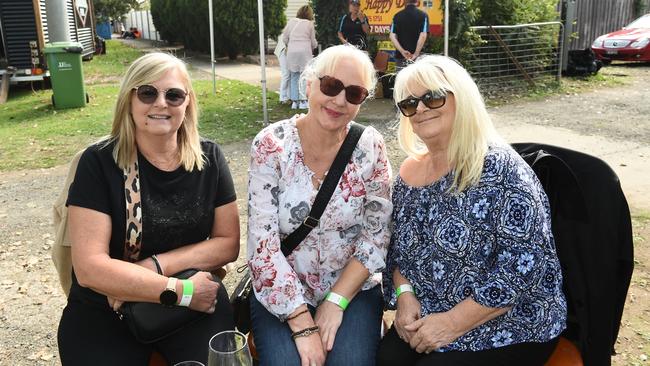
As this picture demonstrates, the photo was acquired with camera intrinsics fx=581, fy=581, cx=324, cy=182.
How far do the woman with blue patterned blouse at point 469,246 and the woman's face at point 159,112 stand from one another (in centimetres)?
96

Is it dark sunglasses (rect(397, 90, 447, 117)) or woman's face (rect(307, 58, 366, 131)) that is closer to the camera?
dark sunglasses (rect(397, 90, 447, 117))

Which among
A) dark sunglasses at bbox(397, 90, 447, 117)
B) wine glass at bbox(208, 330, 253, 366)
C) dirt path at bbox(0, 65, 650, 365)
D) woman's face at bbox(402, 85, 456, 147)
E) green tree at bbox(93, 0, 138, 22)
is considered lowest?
dirt path at bbox(0, 65, 650, 365)

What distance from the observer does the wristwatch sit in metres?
2.34

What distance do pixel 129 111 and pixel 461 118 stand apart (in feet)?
4.63

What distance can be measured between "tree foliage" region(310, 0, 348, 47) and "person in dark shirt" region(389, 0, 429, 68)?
3159mm

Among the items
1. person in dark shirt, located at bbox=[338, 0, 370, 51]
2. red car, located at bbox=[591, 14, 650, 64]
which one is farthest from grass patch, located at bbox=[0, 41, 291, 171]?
red car, located at bbox=[591, 14, 650, 64]

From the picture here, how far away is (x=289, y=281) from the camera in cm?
247

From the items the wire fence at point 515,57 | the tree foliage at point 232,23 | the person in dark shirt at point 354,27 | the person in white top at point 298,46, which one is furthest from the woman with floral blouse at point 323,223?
the tree foliage at point 232,23

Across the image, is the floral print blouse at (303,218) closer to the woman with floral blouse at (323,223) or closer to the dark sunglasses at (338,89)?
the woman with floral blouse at (323,223)

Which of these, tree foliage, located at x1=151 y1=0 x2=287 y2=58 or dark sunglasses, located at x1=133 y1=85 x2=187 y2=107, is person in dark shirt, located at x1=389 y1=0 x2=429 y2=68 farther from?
tree foliage, located at x1=151 y1=0 x2=287 y2=58

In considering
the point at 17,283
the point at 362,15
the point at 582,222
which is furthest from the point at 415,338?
the point at 362,15

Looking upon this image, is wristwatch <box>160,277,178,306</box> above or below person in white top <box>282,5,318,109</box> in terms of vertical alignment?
below

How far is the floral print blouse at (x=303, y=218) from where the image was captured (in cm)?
249

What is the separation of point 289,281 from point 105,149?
96 cm
